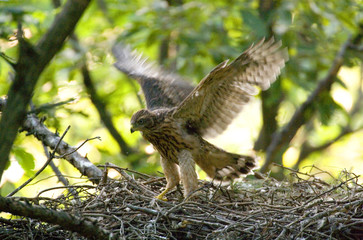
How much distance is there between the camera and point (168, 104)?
19.5 feet

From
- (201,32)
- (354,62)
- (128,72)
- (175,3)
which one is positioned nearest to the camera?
(128,72)

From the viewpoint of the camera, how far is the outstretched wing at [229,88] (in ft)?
15.4

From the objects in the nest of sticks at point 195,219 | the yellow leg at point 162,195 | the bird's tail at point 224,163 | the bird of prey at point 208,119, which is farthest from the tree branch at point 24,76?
the bird's tail at point 224,163

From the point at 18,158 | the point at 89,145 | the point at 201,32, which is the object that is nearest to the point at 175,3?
the point at 201,32

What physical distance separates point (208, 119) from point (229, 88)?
452 mm

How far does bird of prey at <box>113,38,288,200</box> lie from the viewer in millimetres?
4793

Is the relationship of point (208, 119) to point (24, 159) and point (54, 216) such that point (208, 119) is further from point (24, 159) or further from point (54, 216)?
point (54, 216)

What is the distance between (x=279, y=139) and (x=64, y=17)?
19.0ft

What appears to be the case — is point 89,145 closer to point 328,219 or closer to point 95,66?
point 95,66

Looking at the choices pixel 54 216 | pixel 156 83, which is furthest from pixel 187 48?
pixel 54 216

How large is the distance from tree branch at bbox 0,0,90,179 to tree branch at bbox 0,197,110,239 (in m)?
0.91

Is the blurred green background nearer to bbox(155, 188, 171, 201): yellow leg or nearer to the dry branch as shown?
bbox(155, 188, 171, 201): yellow leg

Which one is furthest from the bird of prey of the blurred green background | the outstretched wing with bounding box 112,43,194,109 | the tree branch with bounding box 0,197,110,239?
the tree branch with bounding box 0,197,110,239

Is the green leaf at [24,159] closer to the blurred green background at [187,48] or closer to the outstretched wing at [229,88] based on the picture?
the outstretched wing at [229,88]
